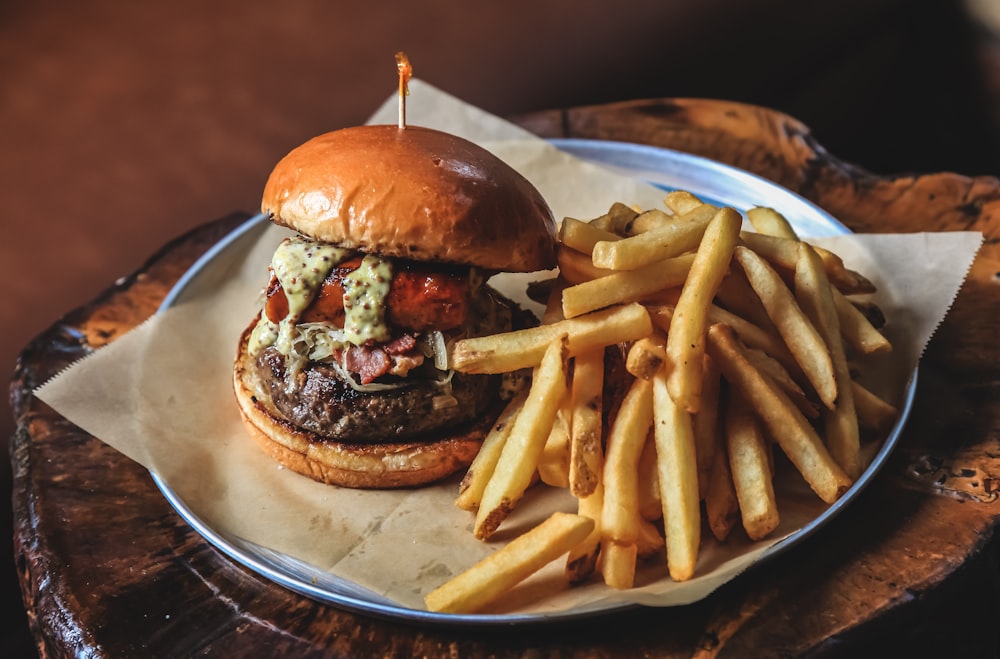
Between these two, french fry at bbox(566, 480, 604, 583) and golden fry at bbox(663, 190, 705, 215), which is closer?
french fry at bbox(566, 480, 604, 583)

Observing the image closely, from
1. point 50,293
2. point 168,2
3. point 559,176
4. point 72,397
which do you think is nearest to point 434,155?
point 559,176

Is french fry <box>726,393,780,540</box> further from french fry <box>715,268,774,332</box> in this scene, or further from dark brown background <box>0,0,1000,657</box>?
dark brown background <box>0,0,1000,657</box>

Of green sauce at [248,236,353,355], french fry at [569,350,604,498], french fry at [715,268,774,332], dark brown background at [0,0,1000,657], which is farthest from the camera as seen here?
dark brown background at [0,0,1000,657]

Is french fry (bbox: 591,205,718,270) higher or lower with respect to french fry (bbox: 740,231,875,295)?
higher

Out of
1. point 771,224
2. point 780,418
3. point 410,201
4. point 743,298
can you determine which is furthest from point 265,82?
point 780,418

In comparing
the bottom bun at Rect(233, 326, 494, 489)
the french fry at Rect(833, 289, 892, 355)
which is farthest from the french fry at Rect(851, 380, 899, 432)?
the bottom bun at Rect(233, 326, 494, 489)

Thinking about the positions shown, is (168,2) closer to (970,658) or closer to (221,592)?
(221,592)

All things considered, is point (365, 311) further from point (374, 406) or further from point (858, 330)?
point (858, 330)
